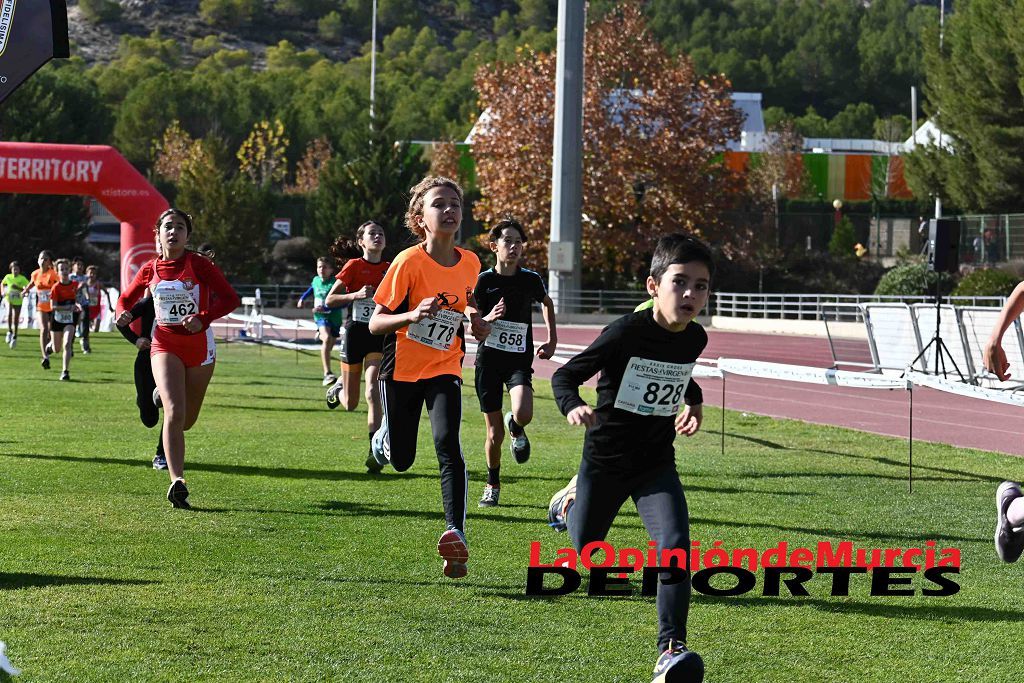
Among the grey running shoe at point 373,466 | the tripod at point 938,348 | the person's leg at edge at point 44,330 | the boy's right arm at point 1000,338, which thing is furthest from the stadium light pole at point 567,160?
the boy's right arm at point 1000,338

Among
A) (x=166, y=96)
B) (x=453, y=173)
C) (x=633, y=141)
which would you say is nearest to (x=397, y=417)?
(x=633, y=141)

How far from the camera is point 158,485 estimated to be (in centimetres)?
1089

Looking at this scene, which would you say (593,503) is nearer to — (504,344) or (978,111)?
(504,344)

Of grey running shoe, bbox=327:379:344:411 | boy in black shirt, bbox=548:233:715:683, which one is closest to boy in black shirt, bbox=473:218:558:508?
boy in black shirt, bbox=548:233:715:683

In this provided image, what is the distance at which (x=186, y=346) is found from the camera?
9.79 metres

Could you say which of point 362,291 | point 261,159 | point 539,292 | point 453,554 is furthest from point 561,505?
point 261,159

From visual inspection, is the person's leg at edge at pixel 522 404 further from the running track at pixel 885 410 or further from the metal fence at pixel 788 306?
the metal fence at pixel 788 306

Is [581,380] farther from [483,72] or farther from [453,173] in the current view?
[453,173]

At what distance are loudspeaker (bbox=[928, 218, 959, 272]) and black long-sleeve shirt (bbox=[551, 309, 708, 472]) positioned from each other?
18.3 meters

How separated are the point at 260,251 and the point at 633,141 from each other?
17903 mm

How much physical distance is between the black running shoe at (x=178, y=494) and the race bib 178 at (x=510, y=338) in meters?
2.25

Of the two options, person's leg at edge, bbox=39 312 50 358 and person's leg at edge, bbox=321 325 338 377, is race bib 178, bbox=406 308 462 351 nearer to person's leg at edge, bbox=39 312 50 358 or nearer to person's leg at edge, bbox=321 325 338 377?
person's leg at edge, bbox=321 325 338 377

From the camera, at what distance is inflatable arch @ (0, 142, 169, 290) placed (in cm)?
3231

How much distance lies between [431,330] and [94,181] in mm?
27104
